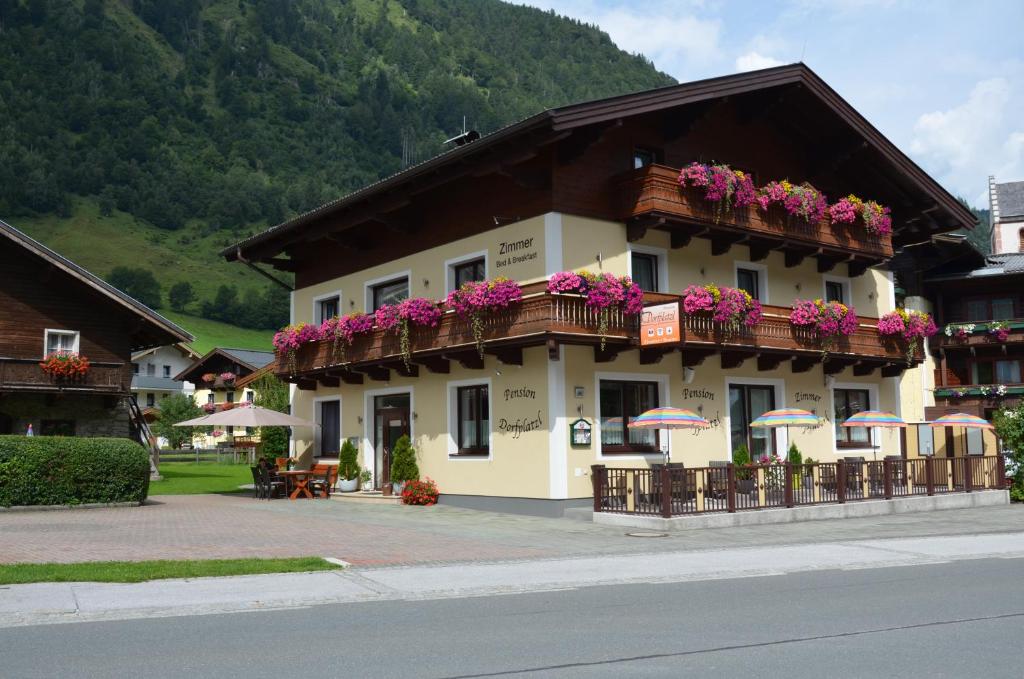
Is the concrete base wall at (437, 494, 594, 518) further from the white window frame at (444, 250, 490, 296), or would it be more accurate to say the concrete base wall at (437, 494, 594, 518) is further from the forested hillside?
the forested hillside

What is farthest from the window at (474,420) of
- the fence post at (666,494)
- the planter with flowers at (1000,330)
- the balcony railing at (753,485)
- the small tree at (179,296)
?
the small tree at (179,296)

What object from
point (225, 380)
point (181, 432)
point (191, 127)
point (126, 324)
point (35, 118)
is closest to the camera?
point (126, 324)

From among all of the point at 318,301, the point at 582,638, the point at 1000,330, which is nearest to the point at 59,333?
the point at 318,301

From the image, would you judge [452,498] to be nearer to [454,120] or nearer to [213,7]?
[454,120]

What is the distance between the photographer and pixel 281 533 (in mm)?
16656

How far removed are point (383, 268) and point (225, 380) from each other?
4419 centimetres

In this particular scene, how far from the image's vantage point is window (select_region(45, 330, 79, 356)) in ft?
105

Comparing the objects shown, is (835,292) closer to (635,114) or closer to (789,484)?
(789,484)

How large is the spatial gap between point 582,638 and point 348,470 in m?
18.8

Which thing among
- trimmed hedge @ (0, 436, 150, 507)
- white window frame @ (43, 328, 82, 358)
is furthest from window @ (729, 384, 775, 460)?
white window frame @ (43, 328, 82, 358)

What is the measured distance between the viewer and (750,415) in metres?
24.0

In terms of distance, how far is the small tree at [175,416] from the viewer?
56.1 m

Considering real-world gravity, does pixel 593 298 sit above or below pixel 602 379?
above

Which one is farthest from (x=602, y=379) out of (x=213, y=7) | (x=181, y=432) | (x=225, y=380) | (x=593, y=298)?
(x=213, y=7)
